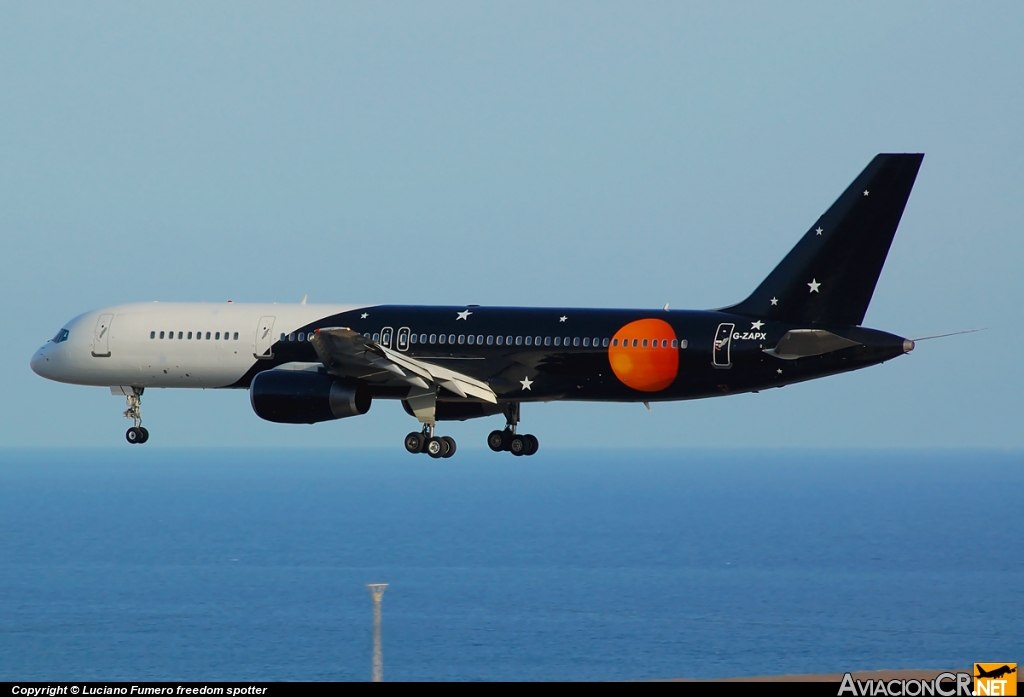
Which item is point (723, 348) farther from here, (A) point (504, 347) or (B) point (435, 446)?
(B) point (435, 446)

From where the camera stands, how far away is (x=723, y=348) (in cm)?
4941

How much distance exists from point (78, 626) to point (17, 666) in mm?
21501

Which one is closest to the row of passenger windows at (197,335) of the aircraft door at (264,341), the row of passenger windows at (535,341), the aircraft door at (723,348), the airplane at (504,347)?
the airplane at (504,347)

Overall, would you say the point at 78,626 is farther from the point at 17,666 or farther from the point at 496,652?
the point at 496,652

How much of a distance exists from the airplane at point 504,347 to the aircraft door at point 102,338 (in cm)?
6

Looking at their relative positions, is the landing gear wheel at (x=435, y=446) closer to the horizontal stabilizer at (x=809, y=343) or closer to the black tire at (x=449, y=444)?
the black tire at (x=449, y=444)

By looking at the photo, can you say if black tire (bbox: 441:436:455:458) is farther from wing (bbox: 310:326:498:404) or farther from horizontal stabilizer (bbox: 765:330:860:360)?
horizontal stabilizer (bbox: 765:330:860:360)

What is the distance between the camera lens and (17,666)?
149m

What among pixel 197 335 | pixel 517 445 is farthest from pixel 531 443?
pixel 197 335

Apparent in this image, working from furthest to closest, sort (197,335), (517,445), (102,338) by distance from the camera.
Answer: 1. (102,338)
2. (197,335)
3. (517,445)

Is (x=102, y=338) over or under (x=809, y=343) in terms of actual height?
over

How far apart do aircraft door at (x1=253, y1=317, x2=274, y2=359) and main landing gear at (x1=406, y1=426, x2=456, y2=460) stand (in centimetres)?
691

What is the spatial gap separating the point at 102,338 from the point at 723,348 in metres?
27.7

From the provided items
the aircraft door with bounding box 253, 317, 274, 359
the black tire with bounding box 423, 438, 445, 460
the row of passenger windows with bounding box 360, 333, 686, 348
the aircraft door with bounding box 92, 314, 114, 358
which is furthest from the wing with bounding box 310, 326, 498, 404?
the aircraft door with bounding box 92, 314, 114, 358
